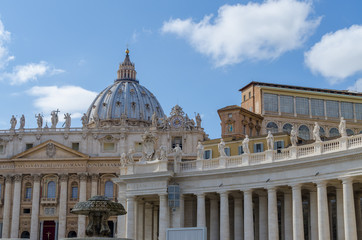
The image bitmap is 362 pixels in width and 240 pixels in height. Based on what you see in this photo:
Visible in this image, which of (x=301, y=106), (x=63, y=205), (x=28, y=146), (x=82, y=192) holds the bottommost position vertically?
(x=63, y=205)

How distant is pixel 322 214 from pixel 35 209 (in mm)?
77452

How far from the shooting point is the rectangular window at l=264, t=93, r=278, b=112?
99.6 m

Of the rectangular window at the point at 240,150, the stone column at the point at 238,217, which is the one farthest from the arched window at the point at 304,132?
the stone column at the point at 238,217

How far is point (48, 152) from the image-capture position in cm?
11762

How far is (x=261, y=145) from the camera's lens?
6631 centimetres

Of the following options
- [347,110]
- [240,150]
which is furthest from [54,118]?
[240,150]

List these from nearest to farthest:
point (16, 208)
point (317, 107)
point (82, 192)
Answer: point (317, 107), point (82, 192), point (16, 208)

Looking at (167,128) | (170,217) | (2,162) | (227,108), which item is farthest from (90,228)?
(2,162)

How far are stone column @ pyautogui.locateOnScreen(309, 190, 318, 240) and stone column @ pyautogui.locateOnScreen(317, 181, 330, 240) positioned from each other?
10.7 ft

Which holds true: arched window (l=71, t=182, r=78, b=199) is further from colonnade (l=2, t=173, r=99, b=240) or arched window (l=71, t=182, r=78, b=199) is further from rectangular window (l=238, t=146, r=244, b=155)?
rectangular window (l=238, t=146, r=244, b=155)

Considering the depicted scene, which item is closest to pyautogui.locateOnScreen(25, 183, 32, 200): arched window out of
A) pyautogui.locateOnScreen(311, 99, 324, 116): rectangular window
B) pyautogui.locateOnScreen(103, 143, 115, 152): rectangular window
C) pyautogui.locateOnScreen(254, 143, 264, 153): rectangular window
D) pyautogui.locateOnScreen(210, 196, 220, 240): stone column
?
pyautogui.locateOnScreen(103, 143, 115, 152): rectangular window

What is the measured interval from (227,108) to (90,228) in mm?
54131

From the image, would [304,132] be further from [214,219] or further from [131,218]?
[131,218]

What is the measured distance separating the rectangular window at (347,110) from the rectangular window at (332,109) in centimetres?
108
